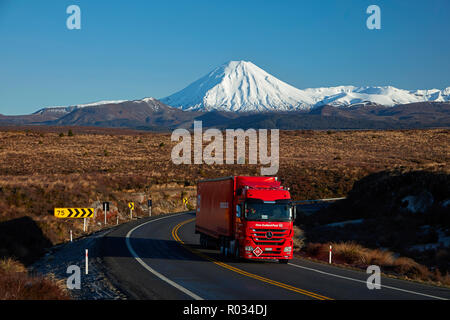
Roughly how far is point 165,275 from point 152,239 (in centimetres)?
1228

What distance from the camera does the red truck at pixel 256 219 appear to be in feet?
67.4

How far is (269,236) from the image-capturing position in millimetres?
20609

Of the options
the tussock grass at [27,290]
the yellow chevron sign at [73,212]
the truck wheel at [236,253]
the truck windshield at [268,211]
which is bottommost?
the truck wheel at [236,253]

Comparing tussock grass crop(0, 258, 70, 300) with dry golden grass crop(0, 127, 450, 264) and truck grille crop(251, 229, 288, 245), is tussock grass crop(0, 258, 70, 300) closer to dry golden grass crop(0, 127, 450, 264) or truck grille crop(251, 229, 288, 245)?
truck grille crop(251, 229, 288, 245)

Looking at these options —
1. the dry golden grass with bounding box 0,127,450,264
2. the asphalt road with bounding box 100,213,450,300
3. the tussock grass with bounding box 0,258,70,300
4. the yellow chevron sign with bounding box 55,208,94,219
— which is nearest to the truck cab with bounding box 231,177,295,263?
the asphalt road with bounding box 100,213,450,300

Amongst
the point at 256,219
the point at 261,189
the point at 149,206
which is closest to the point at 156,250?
Result: the point at 256,219

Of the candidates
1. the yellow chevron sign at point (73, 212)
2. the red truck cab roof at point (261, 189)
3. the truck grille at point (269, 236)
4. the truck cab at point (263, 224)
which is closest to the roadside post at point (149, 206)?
the yellow chevron sign at point (73, 212)

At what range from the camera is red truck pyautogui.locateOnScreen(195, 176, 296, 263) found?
20547 mm

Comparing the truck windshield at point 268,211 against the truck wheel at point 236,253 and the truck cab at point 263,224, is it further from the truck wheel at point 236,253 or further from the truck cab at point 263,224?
the truck wheel at point 236,253

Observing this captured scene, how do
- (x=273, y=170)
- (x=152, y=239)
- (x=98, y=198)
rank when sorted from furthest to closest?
(x=273, y=170) → (x=98, y=198) → (x=152, y=239)

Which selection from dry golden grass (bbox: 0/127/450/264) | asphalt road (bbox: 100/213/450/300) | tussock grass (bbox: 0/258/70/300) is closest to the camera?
tussock grass (bbox: 0/258/70/300)

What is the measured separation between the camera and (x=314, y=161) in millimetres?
83062

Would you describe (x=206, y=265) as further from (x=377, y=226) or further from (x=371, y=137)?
(x=371, y=137)
